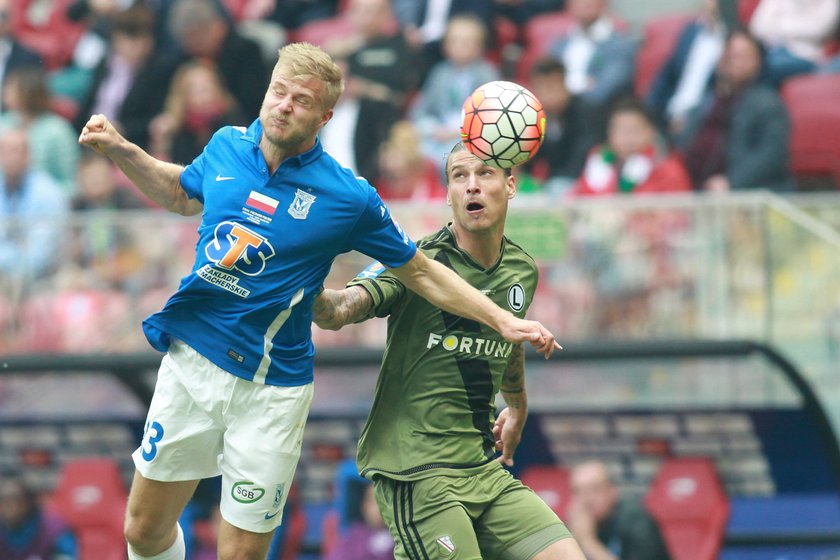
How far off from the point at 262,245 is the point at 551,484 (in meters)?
5.46

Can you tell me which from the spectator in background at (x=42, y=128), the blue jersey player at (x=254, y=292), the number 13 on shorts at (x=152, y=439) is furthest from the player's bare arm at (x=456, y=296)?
the spectator in background at (x=42, y=128)

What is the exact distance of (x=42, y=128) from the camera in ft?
40.9

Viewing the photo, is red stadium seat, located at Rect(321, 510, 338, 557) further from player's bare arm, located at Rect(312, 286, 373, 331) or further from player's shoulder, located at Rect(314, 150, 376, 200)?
player's shoulder, located at Rect(314, 150, 376, 200)

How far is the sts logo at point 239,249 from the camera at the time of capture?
20.4ft

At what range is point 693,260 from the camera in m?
10.2

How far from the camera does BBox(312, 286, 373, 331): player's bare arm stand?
629 cm

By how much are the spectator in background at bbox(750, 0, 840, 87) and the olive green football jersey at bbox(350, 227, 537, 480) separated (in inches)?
244

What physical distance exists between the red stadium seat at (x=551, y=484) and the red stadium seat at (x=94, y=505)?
3.07 meters

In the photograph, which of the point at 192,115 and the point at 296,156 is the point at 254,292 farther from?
the point at 192,115

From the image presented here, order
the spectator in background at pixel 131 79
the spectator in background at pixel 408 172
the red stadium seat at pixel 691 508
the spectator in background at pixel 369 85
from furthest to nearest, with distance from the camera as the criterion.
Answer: the spectator in background at pixel 131 79 → the spectator in background at pixel 369 85 → the spectator in background at pixel 408 172 → the red stadium seat at pixel 691 508

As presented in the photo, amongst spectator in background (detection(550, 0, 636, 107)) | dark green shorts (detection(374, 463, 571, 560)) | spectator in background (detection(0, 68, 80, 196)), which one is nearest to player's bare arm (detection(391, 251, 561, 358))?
dark green shorts (detection(374, 463, 571, 560))

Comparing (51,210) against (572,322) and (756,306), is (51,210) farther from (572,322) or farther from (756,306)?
(756,306)

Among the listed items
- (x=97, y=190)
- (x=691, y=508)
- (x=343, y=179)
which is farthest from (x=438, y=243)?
(x=97, y=190)

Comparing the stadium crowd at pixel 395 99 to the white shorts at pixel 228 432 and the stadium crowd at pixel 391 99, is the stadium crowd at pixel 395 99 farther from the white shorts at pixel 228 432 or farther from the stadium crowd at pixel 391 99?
the white shorts at pixel 228 432
